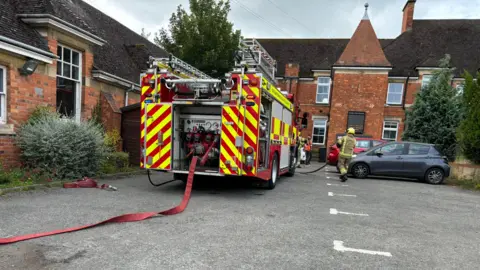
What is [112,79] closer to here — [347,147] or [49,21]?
[49,21]

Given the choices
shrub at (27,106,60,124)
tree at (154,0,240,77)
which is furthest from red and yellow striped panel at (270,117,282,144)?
tree at (154,0,240,77)

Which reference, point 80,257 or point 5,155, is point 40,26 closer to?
point 5,155

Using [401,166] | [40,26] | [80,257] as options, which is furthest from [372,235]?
[40,26]

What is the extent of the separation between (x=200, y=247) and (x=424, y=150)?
10174 millimetres

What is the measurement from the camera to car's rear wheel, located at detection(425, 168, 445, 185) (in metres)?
10.8

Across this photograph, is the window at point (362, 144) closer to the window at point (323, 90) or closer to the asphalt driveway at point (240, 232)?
the asphalt driveway at point (240, 232)

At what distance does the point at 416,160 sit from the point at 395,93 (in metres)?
13.0

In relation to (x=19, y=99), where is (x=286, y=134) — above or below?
below

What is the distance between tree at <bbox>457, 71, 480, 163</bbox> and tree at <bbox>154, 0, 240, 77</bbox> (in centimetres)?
1240

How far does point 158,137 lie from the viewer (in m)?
6.55

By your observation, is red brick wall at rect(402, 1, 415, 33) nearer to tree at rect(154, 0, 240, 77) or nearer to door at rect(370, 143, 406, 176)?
tree at rect(154, 0, 240, 77)

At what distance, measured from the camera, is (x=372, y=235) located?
434 centimetres

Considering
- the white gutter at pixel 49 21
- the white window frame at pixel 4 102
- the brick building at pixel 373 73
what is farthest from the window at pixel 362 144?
the white window frame at pixel 4 102

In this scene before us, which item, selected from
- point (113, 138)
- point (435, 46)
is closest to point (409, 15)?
point (435, 46)
